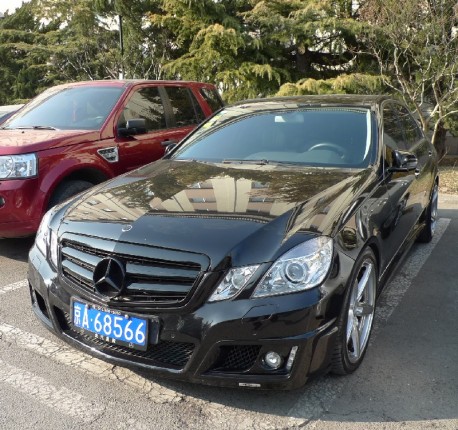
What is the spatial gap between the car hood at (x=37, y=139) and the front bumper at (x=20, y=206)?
271mm

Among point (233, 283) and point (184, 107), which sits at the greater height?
point (184, 107)

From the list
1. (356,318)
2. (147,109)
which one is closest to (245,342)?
(356,318)

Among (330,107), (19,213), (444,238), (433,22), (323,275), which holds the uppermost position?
(433,22)

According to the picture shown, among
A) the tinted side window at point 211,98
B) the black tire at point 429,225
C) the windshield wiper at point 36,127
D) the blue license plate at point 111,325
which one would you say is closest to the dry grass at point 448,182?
the black tire at point 429,225

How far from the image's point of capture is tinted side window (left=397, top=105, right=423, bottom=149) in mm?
4398

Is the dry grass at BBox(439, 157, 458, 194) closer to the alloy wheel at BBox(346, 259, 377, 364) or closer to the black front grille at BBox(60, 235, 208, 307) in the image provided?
the alloy wheel at BBox(346, 259, 377, 364)

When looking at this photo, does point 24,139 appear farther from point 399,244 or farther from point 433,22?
point 433,22

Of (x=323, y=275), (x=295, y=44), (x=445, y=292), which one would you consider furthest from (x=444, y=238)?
(x=295, y=44)

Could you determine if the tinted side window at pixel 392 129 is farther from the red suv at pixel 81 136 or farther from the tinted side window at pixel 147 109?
the tinted side window at pixel 147 109

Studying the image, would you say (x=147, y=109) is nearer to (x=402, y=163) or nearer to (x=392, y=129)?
(x=392, y=129)

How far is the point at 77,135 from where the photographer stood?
15.3ft

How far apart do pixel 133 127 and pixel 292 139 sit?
196 cm

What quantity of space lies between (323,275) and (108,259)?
39.4 inches

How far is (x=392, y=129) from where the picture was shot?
392 centimetres
